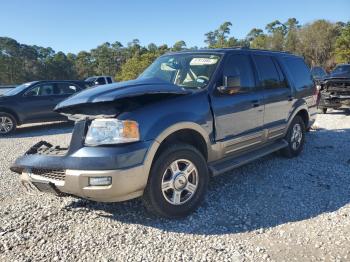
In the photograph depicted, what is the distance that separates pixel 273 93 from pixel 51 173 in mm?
3608

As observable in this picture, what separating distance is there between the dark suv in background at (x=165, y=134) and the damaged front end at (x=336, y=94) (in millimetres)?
7308

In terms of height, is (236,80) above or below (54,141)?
above

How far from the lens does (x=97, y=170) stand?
3459mm

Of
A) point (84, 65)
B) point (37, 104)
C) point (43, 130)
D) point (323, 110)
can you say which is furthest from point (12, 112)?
point (84, 65)

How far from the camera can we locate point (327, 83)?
12.2 metres

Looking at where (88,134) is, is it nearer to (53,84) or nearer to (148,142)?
(148,142)

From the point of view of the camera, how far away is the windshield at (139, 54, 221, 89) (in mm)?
4730

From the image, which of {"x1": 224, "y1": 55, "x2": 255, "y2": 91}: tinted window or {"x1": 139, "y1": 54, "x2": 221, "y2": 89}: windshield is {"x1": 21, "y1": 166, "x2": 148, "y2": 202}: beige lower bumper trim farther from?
{"x1": 224, "y1": 55, "x2": 255, "y2": 91}: tinted window

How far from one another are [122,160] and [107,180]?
24cm

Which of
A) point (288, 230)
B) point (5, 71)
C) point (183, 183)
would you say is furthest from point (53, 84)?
point (5, 71)

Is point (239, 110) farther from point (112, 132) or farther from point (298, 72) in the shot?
point (298, 72)

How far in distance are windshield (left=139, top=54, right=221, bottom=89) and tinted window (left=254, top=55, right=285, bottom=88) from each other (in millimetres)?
931

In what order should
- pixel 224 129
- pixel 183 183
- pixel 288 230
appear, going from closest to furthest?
pixel 288 230 → pixel 183 183 → pixel 224 129

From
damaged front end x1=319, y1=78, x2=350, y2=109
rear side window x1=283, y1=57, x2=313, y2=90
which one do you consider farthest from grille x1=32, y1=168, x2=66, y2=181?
damaged front end x1=319, y1=78, x2=350, y2=109
